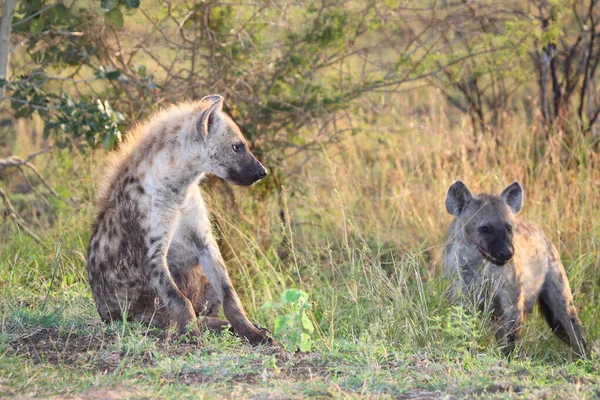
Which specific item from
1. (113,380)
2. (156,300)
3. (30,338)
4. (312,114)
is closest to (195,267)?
(156,300)

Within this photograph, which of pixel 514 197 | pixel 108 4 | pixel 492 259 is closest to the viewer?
pixel 108 4

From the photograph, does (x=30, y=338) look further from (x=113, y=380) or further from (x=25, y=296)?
(x=25, y=296)

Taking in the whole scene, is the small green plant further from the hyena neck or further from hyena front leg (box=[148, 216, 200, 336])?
the hyena neck

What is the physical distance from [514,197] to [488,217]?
0.30 m

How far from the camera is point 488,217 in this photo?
510 cm

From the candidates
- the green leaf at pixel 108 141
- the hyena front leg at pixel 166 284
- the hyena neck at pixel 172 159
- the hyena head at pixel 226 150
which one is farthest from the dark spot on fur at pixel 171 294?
the green leaf at pixel 108 141

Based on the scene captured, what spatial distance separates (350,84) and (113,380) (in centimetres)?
398

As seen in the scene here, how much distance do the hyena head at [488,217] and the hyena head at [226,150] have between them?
129 cm

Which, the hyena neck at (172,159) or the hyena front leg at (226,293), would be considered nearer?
the hyena front leg at (226,293)

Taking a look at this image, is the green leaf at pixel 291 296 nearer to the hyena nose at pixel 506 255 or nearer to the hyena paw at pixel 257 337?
the hyena paw at pixel 257 337

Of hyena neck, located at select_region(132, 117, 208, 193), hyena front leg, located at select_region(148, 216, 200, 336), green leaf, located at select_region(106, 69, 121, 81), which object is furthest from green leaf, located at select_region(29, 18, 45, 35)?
hyena front leg, located at select_region(148, 216, 200, 336)

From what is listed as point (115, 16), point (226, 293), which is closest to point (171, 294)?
point (226, 293)

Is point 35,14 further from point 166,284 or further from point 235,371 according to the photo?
point 235,371

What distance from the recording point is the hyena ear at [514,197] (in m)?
5.27
